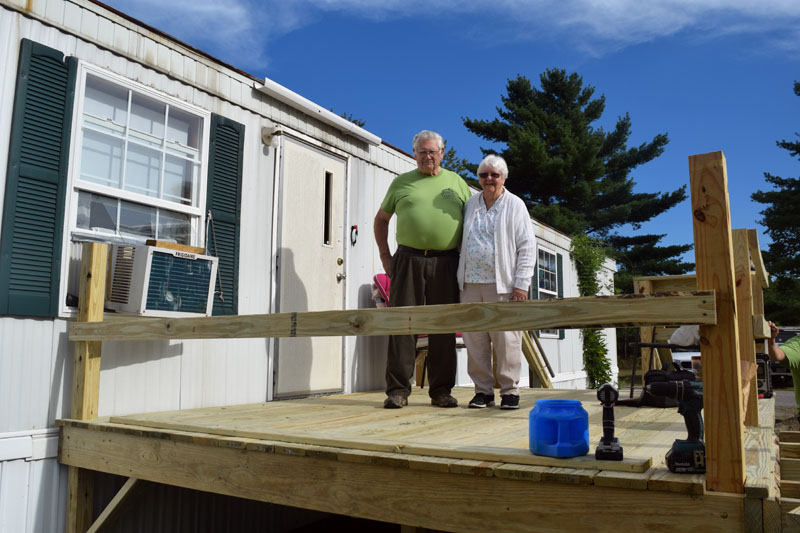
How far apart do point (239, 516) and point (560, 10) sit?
4552cm

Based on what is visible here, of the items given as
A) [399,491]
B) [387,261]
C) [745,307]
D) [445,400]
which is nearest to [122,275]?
[387,261]

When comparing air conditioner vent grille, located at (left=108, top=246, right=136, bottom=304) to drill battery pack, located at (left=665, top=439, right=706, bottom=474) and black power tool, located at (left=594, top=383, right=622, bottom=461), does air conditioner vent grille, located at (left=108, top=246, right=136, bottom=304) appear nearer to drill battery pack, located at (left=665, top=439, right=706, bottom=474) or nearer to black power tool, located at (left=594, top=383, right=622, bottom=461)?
black power tool, located at (left=594, top=383, right=622, bottom=461)

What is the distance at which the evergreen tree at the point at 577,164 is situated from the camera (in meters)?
19.4

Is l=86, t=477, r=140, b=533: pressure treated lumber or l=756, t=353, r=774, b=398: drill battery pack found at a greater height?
l=756, t=353, r=774, b=398: drill battery pack

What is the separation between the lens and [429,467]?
197cm

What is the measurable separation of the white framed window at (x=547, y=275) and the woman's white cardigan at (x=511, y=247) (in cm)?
564

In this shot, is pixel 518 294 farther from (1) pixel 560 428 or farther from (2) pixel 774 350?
(2) pixel 774 350

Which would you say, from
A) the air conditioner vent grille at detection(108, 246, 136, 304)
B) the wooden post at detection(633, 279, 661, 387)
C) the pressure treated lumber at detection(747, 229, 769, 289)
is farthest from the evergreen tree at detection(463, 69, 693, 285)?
the air conditioner vent grille at detection(108, 246, 136, 304)

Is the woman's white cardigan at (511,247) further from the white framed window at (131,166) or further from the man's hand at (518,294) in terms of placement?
the white framed window at (131,166)

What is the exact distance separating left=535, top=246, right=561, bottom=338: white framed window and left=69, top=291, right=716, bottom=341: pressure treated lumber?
669cm

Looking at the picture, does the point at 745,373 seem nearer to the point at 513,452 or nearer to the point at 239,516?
the point at 513,452

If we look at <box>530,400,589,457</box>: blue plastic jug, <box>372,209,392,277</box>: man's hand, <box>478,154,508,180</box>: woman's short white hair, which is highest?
<box>478,154,508,180</box>: woman's short white hair

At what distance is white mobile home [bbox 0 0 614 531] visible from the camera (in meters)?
2.85

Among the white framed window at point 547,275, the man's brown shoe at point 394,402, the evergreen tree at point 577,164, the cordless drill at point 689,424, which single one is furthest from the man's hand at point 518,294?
the evergreen tree at point 577,164
